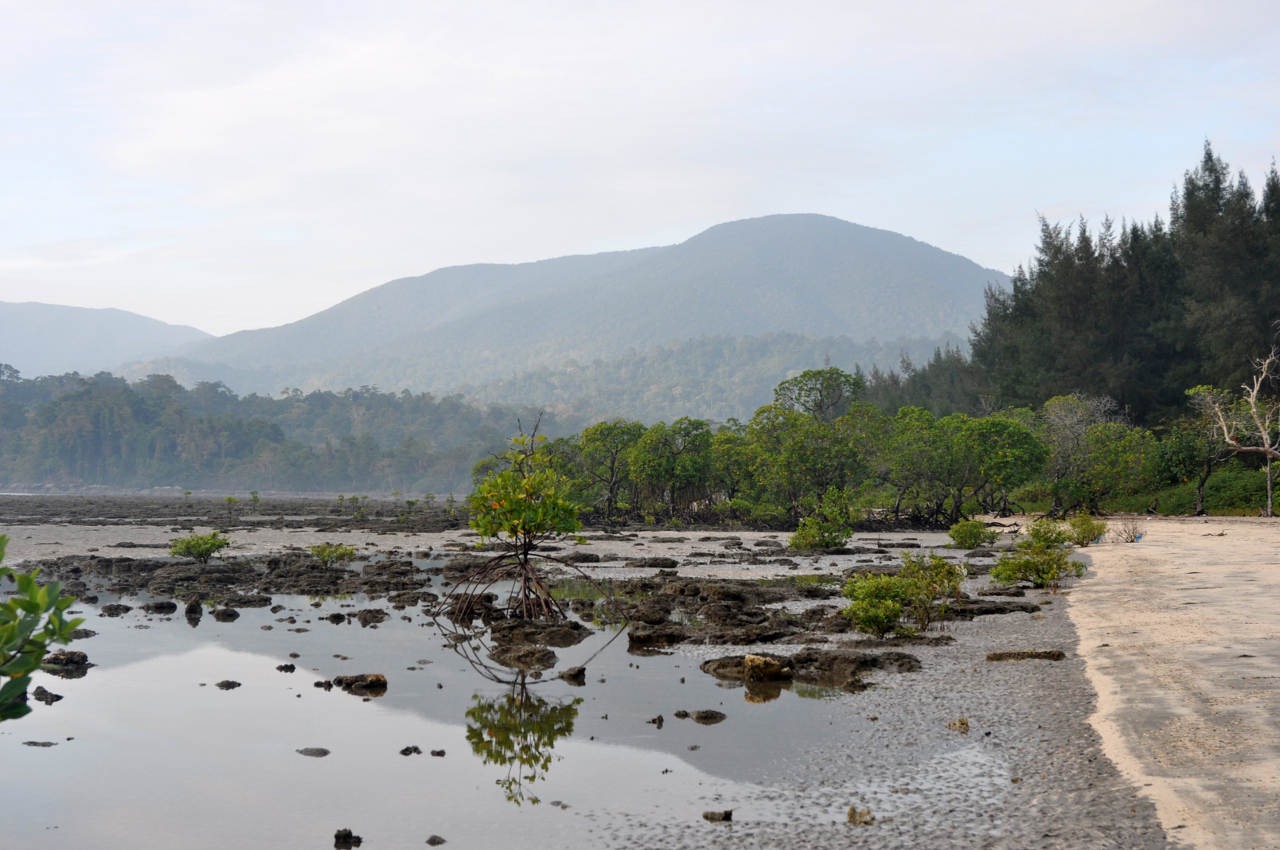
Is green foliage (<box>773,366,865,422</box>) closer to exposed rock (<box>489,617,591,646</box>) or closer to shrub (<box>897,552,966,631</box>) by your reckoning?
shrub (<box>897,552,966,631</box>)

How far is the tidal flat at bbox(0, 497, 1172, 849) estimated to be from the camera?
945 cm

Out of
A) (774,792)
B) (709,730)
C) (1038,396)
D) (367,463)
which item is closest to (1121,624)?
(709,730)

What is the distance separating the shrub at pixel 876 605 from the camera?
19.0 m

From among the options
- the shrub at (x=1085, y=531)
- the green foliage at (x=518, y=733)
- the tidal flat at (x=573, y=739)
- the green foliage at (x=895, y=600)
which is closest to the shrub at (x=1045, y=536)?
the tidal flat at (x=573, y=739)

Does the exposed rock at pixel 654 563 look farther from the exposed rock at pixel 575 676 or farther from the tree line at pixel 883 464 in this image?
the exposed rock at pixel 575 676

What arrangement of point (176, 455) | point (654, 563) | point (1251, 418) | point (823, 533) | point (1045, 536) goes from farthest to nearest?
1. point (176, 455)
2. point (1251, 418)
3. point (823, 533)
4. point (654, 563)
5. point (1045, 536)

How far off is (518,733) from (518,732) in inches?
2.2

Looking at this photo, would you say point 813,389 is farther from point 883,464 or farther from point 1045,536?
point 1045,536

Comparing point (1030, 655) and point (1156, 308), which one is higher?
point (1156, 308)

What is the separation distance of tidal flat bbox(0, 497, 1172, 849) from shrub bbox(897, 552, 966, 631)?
1.80ft

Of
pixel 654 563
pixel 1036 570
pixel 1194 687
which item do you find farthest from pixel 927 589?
pixel 654 563

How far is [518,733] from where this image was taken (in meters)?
13.3

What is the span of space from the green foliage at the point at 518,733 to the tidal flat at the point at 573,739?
55 mm

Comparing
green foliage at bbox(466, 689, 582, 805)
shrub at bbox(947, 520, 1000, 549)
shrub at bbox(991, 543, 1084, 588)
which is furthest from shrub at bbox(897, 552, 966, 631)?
shrub at bbox(947, 520, 1000, 549)
